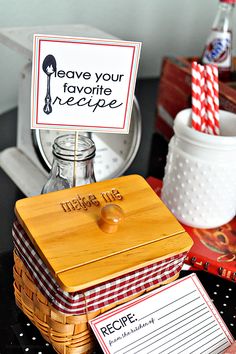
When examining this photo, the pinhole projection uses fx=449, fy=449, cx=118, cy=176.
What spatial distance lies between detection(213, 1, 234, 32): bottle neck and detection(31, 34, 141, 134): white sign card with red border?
531mm

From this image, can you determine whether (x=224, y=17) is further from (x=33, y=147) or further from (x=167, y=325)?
(x=167, y=325)

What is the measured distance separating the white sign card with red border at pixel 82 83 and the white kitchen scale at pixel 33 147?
21cm

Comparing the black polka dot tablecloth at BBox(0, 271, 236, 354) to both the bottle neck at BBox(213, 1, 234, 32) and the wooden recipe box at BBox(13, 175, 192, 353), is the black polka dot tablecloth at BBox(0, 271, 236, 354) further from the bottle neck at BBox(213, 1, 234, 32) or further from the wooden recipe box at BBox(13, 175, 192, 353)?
the bottle neck at BBox(213, 1, 234, 32)

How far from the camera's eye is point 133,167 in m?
1.02

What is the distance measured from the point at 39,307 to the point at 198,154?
35cm

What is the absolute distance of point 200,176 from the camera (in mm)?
735

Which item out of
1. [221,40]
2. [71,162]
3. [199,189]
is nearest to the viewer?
[71,162]

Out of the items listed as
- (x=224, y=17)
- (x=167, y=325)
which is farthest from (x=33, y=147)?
(x=224, y=17)

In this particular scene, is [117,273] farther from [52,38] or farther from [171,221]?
[52,38]

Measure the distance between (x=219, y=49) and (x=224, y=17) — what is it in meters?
0.08

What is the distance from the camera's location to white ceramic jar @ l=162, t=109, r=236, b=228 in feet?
2.36

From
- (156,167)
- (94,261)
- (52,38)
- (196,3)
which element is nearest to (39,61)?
(52,38)

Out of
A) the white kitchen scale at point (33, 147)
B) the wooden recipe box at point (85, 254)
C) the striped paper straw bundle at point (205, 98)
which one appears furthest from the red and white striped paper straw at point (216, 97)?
the wooden recipe box at point (85, 254)

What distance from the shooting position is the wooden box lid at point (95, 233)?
0.50 m
